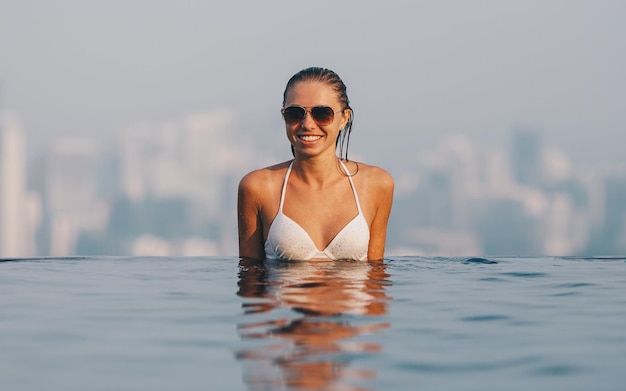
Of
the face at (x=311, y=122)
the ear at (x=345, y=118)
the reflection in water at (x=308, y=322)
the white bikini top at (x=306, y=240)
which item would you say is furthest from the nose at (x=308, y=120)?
the reflection in water at (x=308, y=322)

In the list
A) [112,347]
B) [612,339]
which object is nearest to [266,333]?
[112,347]

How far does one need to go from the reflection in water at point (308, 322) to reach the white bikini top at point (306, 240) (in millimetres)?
306

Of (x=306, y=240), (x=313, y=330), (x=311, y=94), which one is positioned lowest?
(x=313, y=330)

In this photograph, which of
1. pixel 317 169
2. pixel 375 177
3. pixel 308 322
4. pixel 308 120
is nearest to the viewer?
pixel 308 322

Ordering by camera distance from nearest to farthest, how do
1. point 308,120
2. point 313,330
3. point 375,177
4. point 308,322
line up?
point 313,330
point 308,322
point 308,120
point 375,177

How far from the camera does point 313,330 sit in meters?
4.64

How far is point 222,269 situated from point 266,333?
388cm

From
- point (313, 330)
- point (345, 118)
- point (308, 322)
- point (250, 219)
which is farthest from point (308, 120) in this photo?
point (313, 330)

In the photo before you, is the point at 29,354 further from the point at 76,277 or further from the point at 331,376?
the point at 76,277

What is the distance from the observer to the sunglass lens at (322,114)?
786 centimetres

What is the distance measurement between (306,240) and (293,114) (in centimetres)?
122

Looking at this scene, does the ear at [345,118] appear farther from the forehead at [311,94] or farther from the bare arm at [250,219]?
the bare arm at [250,219]

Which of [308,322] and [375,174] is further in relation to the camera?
[375,174]

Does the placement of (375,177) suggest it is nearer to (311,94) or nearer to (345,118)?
(345,118)
